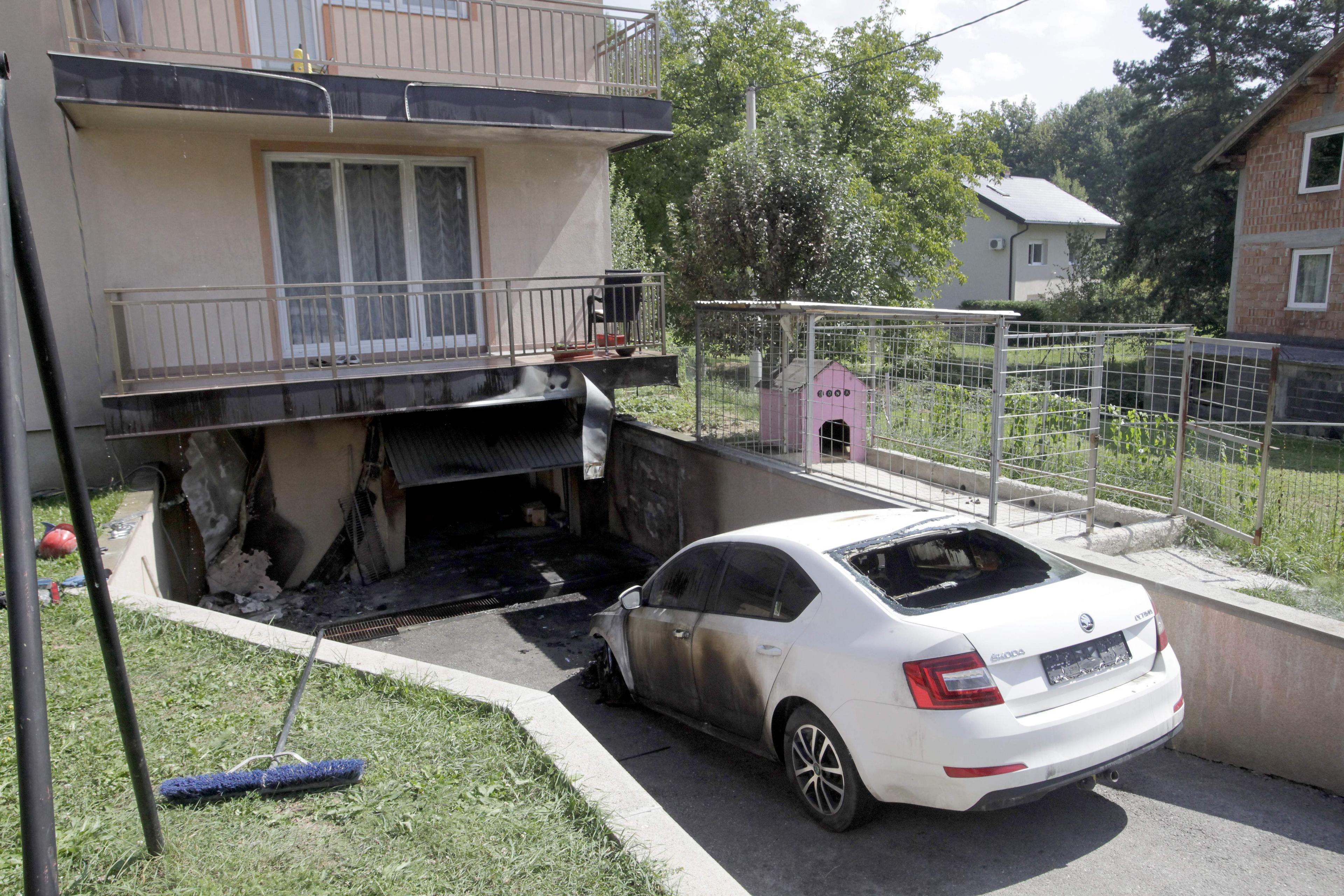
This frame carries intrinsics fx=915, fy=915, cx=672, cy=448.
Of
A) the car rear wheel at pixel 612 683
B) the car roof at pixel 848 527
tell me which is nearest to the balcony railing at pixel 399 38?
the car rear wheel at pixel 612 683

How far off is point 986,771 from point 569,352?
7.59 meters

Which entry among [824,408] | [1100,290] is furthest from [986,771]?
[1100,290]

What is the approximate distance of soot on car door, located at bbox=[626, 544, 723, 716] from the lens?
5551mm

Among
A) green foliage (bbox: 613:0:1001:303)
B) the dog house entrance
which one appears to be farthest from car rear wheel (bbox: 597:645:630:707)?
green foliage (bbox: 613:0:1001:303)

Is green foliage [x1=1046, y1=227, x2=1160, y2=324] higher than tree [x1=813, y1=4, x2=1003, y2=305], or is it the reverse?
tree [x1=813, y1=4, x2=1003, y2=305]

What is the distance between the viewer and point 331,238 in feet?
35.3

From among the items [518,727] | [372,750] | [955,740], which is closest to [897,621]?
[955,740]

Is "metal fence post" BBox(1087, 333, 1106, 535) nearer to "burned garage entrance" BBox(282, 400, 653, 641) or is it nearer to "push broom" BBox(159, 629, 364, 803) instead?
"burned garage entrance" BBox(282, 400, 653, 641)

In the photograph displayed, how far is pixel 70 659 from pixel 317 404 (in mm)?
4177

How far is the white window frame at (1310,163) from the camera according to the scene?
65.6ft

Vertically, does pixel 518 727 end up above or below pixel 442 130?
below

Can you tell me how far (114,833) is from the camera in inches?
141

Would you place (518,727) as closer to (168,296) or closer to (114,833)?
(114,833)

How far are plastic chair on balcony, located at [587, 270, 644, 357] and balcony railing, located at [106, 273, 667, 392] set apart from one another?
18 mm
